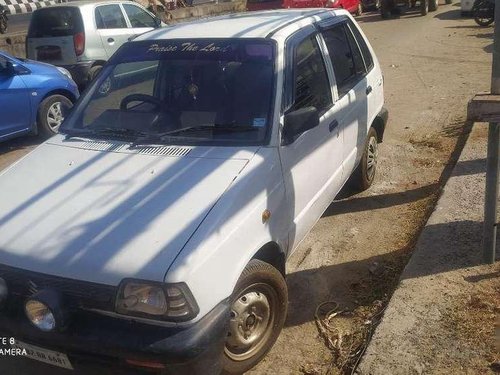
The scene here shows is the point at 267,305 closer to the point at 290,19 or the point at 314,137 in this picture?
the point at 314,137

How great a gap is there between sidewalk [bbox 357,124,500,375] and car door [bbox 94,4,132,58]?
24.4 feet

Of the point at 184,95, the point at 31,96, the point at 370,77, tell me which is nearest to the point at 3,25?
the point at 31,96

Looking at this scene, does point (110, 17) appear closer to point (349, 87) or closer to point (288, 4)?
point (349, 87)

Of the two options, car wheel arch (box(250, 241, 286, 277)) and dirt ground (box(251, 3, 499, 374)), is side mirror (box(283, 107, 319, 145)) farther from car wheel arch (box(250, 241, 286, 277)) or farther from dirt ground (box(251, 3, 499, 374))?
dirt ground (box(251, 3, 499, 374))

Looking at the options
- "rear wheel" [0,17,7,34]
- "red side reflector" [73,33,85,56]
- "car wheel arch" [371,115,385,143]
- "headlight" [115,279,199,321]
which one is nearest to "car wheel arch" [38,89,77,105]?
"red side reflector" [73,33,85,56]

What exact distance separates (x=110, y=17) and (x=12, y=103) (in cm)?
383

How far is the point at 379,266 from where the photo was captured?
4.08 m

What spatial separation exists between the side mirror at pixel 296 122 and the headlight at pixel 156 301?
1.26 m

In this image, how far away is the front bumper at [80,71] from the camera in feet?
31.5

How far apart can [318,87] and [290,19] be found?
23.0 inches

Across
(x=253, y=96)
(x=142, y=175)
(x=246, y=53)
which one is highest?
(x=246, y=53)

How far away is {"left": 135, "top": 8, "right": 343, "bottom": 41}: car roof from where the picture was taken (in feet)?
12.2

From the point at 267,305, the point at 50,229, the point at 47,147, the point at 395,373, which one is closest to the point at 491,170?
the point at 395,373

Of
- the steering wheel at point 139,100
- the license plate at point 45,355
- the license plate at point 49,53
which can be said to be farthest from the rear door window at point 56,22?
the license plate at point 45,355
